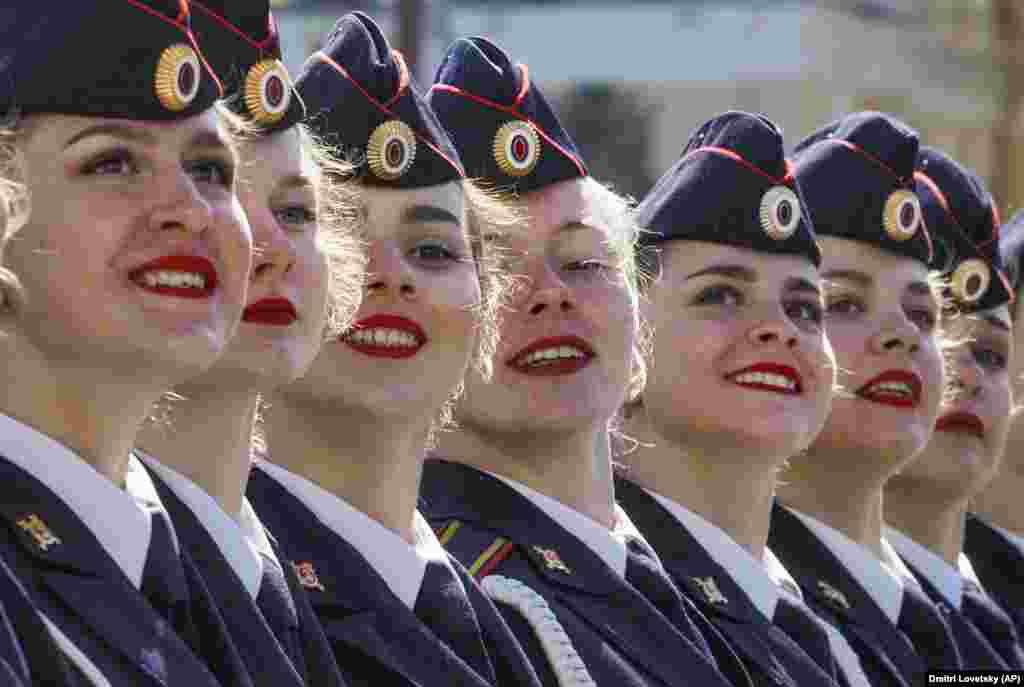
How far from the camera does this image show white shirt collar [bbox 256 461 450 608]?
15.9 feet

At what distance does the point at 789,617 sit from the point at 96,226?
268 cm

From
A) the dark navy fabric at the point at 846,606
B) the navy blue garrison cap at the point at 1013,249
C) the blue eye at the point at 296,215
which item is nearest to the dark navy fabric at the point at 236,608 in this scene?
the blue eye at the point at 296,215

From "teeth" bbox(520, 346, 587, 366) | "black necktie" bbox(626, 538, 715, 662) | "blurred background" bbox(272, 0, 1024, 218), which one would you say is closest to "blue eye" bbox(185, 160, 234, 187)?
"teeth" bbox(520, 346, 587, 366)

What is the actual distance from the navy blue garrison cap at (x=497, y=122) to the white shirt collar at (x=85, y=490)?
171 cm

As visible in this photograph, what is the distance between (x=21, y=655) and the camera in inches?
147

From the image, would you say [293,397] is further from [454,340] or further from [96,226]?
[96,226]

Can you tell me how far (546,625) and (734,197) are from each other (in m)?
1.40

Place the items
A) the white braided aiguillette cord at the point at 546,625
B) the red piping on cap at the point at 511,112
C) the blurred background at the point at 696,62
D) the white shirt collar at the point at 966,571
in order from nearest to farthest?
the white braided aiguillette cord at the point at 546,625 → the red piping on cap at the point at 511,112 → the white shirt collar at the point at 966,571 → the blurred background at the point at 696,62

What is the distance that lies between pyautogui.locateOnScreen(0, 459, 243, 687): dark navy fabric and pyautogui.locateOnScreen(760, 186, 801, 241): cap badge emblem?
2522mm

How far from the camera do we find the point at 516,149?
5.61 meters

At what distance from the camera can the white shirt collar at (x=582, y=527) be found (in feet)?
18.2

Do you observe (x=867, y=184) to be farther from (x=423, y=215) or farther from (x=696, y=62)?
(x=696, y=62)

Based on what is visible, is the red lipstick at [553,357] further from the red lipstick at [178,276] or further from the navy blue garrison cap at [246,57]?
the red lipstick at [178,276]

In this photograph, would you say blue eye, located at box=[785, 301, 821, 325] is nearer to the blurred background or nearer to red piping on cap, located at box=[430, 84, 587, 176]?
red piping on cap, located at box=[430, 84, 587, 176]
